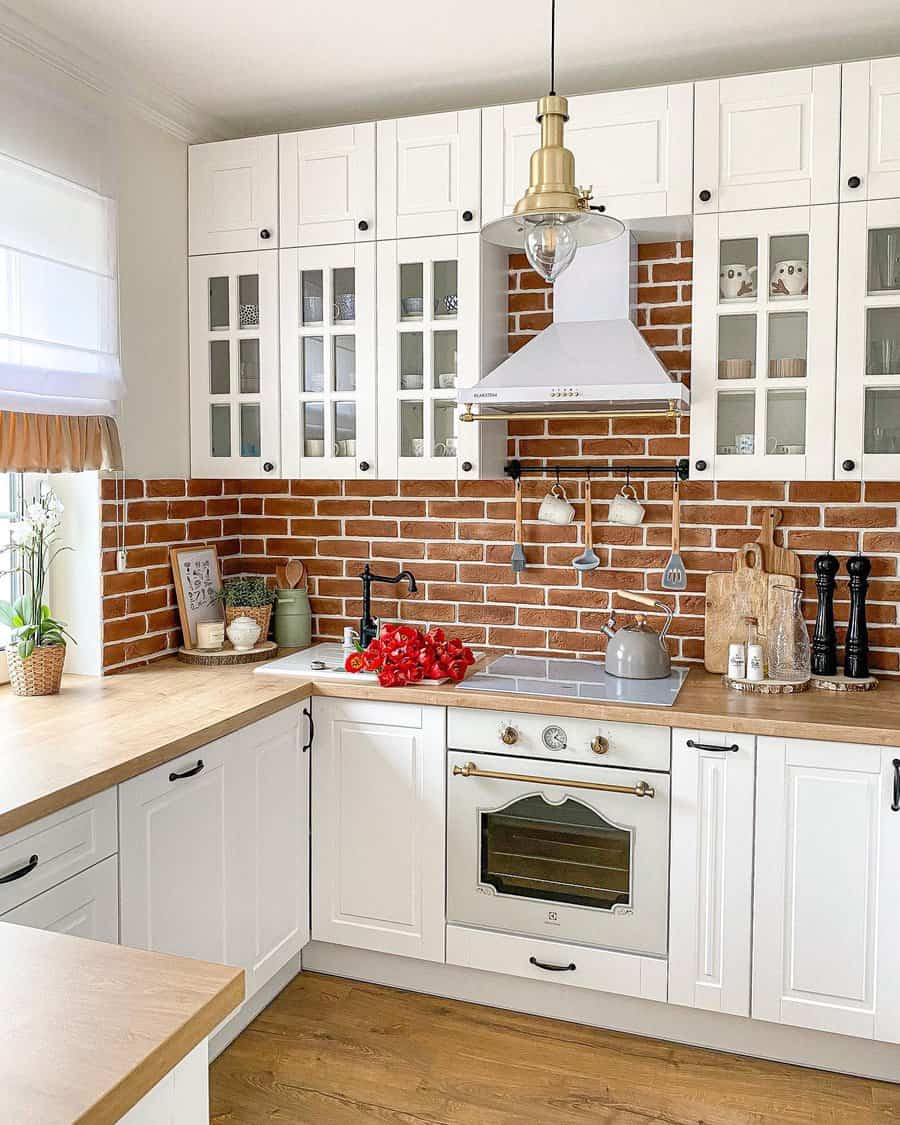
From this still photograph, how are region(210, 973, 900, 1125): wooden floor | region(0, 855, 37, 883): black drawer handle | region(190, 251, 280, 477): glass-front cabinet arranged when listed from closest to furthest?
region(0, 855, 37, 883): black drawer handle → region(210, 973, 900, 1125): wooden floor → region(190, 251, 280, 477): glass-front cabinet

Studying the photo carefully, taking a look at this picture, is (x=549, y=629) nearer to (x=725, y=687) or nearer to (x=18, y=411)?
(x=725, y=687)

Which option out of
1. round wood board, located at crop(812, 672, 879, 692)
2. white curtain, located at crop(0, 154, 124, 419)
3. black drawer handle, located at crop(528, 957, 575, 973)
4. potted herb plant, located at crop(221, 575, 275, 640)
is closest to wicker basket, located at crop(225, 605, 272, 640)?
potted herb plant, located at crop(221, 575, 275, 640)

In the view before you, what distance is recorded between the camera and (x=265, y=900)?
2.69 m

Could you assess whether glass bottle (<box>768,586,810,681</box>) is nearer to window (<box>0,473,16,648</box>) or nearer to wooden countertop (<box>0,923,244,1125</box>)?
wooden countertop (<box>0,923,244,1125</box>)

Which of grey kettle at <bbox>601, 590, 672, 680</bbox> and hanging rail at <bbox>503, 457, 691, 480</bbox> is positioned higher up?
hanging rail at <bbox>503, 457, 691, 480</bbox>

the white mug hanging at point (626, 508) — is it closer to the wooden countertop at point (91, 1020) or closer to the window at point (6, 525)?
the window at point (6, 525)

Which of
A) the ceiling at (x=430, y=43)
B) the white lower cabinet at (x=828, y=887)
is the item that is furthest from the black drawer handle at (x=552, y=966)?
the ceiling at (x=430, y=43)

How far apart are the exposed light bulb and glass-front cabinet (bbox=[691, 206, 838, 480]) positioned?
117 cm

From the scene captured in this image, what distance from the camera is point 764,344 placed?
2699mm

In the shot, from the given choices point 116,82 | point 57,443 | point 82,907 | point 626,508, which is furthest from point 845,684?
point 116,82

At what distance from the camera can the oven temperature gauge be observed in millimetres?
2633

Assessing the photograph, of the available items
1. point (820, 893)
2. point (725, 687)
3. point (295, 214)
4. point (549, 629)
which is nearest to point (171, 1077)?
point (820, 893)

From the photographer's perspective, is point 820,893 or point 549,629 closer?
point 820,893

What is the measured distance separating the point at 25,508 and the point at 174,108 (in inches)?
52.3
